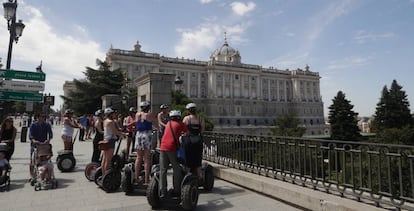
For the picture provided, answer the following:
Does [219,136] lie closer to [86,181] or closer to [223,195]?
[223,195]

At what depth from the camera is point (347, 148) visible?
15.8 feet

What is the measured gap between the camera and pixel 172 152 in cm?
476

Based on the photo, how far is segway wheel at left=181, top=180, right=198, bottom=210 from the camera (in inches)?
180

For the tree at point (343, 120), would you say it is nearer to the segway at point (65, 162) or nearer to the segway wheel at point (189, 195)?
the segway at point (65, 162)

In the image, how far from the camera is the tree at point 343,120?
47625 millimetres

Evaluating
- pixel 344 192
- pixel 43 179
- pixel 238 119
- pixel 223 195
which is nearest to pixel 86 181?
pixel 43 179

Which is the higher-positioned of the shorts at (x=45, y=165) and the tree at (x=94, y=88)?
the tree at (x=94, y=88)

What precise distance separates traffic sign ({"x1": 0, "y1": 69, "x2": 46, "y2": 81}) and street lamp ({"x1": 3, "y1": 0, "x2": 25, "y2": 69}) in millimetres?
558

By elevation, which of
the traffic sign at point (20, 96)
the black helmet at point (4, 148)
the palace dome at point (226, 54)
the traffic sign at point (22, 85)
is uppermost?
the palace dome at point (226, 54)

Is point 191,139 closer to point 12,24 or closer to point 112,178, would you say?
point 112,178

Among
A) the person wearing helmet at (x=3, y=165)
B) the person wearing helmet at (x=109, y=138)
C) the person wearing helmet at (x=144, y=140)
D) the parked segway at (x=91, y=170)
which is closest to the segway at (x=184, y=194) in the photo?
the person wearing helmet at (x=144, y=140)

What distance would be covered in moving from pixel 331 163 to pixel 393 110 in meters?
54.9

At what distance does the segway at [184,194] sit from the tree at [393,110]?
167 feet

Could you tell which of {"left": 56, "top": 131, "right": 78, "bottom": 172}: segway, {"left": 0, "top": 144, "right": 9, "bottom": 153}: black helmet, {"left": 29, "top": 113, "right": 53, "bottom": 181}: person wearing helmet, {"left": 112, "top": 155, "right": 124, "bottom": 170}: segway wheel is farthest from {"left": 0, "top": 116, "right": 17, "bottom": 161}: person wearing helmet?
{"left": 112, "top": 155, "right": 124, "bottom": 170}: segway wheel
